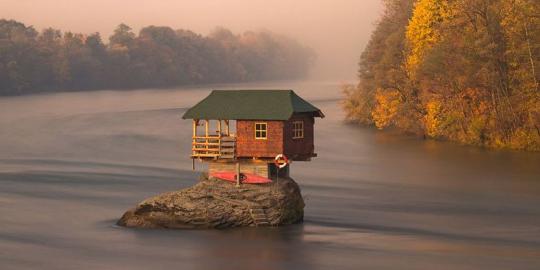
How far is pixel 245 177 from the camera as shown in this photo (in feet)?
180

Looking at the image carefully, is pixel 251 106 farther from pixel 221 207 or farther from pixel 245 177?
pixel 221 207

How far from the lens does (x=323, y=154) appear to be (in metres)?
99.3

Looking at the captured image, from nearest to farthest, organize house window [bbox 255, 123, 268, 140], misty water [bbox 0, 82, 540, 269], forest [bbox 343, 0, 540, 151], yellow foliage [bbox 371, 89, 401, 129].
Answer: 1. misty water [bbox 0, 82, 540, 269]
2. house window [bbox 255, 123, 268, 140]
3. forest [bbox 343, 0, 540, 151]
4. yellow foliage [bbox 371, 89, 401, 129]

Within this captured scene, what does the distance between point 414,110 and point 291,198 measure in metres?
61.7

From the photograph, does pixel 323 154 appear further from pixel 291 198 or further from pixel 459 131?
pixel 291 198

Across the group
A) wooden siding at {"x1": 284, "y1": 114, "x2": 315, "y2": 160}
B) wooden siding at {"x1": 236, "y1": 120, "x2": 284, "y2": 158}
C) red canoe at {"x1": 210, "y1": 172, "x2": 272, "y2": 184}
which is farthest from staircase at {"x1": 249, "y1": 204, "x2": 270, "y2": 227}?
wooden siding at {"x1": 284, "y1": 114, "x2": 315, "y2": 160}

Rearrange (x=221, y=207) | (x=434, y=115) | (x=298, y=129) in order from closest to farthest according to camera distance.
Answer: (x=221, y=207), (x=298, y=129), (x=434, y=115)

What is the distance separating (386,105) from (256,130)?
64171mm

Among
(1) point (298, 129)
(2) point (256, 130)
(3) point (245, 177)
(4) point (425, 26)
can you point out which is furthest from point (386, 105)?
(3) point (245, 177)

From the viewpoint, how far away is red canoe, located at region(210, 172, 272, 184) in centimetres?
5431

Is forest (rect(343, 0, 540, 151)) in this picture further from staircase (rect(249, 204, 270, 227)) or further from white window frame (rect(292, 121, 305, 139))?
staircase (rect(249, 204, 270, 227))

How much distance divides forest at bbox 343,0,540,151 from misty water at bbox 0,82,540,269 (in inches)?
128

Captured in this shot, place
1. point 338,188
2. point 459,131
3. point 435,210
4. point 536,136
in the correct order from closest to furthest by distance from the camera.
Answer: point 435,210, point 338,188, point 536,136, point 459,131

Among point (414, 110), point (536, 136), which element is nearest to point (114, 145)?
point (414, 110)
